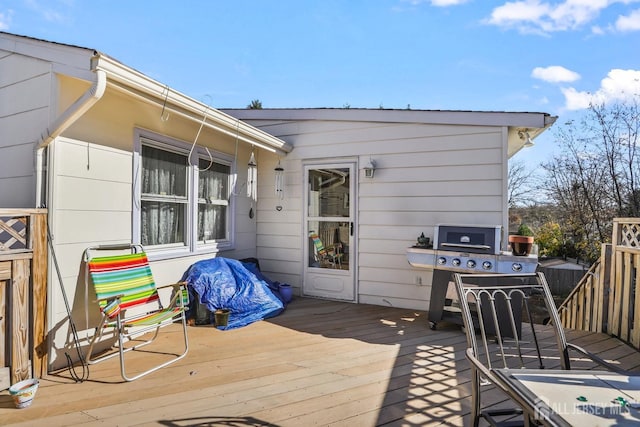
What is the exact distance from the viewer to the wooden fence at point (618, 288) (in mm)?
3475

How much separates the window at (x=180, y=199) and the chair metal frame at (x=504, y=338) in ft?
9.77

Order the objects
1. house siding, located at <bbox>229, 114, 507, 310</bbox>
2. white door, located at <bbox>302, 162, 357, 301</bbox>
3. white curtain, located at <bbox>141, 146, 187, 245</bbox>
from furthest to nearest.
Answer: white door, located at <bbox>302, 162, 357, 301</bbox>
house siding, located at <bbox>229, 114, 507, 310</bbox>
white curtain, located at <bbox>141, 146, 187, 245</bbox>

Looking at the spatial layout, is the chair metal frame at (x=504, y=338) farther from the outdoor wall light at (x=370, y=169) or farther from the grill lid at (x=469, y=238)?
the outdoor wall light at (x=370, y=169)

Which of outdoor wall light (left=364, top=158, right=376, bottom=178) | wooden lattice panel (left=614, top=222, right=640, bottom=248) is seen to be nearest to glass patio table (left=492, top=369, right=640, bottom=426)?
wooden lattice panel (left=614, top=222, right=640, bottom=248)

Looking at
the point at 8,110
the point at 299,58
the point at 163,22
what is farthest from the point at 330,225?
the point at 299,58

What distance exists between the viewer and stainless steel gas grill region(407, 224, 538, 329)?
11.8 feet

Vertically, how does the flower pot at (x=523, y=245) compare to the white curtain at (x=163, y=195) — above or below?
below

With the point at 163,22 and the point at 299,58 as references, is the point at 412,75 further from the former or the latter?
the point at 163,22

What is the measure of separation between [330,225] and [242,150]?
5.41ft

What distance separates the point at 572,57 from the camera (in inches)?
323

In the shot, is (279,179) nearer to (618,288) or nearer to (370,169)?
(370,169)

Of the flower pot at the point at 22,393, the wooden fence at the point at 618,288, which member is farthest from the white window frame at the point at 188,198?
the wooden fence at the point at 618,288

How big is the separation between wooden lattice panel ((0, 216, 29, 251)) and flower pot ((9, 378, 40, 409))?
87cm

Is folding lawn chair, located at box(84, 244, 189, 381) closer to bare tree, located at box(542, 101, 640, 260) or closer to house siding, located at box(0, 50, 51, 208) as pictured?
house siding, located at box(0, 50, 51, 208)
